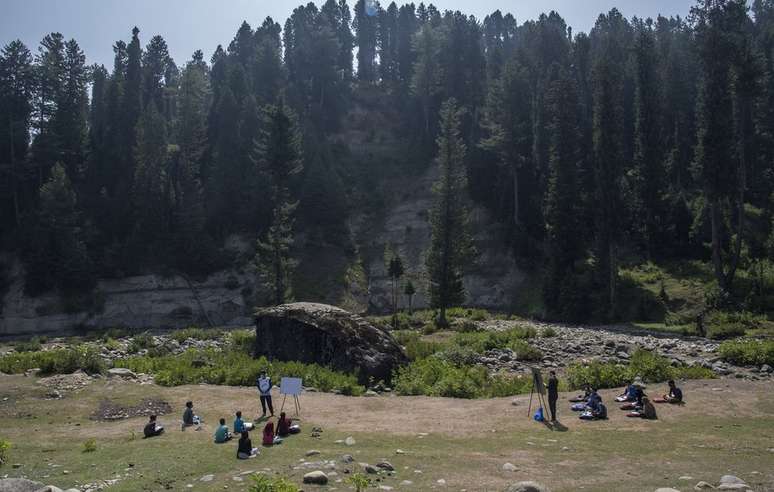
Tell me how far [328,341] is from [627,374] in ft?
43.7

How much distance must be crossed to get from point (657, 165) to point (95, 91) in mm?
82118

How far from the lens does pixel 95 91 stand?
94.9 metres

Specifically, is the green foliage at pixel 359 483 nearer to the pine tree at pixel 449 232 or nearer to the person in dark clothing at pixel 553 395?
the person in dark clothing at pixel 553 395

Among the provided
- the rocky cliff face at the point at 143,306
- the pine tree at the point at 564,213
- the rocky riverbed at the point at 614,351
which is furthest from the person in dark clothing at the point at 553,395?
the rocky cliff face at the point at 143,306

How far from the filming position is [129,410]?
21.6 meters

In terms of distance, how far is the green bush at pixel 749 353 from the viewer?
26.5m

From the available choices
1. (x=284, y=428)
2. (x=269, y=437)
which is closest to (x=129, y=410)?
(x=284, y=428)

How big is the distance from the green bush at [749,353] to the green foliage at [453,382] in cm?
994

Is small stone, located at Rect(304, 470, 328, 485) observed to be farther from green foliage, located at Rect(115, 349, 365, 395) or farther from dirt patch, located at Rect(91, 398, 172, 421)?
green foliage, located at Rect(115, 349, 365, 395)

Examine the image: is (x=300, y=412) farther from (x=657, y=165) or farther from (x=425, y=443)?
(x=657, y=165)

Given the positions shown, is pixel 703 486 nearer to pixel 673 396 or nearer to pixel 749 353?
pixel 673 396

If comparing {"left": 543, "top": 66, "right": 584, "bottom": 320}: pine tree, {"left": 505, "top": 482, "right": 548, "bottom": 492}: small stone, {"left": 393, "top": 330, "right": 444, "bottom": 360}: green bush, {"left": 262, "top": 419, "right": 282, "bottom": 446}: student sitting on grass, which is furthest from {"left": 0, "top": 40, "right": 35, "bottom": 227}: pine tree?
{"left": 505, "top": 482, "right": 548, "bottom": 492}: small stone

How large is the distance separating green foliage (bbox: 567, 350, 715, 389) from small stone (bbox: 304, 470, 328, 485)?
1482 centimetres

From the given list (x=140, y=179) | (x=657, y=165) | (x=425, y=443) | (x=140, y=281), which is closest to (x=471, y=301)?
(x=657, y=165)
